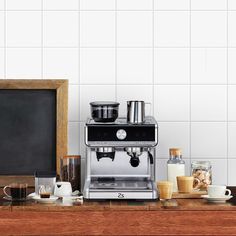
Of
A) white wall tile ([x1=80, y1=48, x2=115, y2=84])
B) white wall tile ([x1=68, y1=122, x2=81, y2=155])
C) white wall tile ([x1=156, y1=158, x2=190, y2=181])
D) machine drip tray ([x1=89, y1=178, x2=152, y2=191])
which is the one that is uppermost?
white wall tile ([x1=80, y1=48, x2=115, y2=84])

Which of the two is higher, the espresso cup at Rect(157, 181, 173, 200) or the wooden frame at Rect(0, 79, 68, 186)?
the wooden frame at Rect(0, 79, 68, 186)

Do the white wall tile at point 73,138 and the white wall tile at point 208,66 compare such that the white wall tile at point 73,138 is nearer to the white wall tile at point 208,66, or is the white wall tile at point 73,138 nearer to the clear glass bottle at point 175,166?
the clear glass bottle at point 175,166

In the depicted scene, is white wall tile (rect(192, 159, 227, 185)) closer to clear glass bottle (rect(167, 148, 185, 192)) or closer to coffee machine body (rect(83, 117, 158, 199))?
clear glass bottle (rect(167, 148, 185, 192))

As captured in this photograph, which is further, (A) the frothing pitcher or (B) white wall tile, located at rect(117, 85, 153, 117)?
(B) white wall tile, located at rect(117, 85, 153, 117)

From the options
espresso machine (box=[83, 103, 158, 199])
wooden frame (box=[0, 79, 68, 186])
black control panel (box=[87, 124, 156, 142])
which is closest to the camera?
espresso machine (box=[83, 103, 158, 199])

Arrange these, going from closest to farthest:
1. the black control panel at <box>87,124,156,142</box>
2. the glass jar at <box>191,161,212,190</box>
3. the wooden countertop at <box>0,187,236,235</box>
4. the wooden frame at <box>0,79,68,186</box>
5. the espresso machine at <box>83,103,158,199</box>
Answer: the wooden countertop at <box>0,187,236,235</box> < the espresso machine at <box>83,103,158,199</box> < the black control panel at <box>87,124,156,142</box> < the glass jar at <box>191,161,212,190</box> < the wooden frame at <box>0,79,68,186</box>

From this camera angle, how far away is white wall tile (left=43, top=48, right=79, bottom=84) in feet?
12.1

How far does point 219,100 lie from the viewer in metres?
3.71

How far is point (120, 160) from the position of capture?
135 inches

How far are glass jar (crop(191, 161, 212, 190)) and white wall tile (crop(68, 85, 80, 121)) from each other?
734 mm

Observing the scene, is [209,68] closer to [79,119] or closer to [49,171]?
[79,119]

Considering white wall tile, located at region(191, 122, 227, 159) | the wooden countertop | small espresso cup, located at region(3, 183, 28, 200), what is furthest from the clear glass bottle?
small espresso cup, located at region(3, 183, 28, 200)

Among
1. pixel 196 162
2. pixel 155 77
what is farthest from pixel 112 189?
pixel 155 77

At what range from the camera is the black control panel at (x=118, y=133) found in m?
3.26
